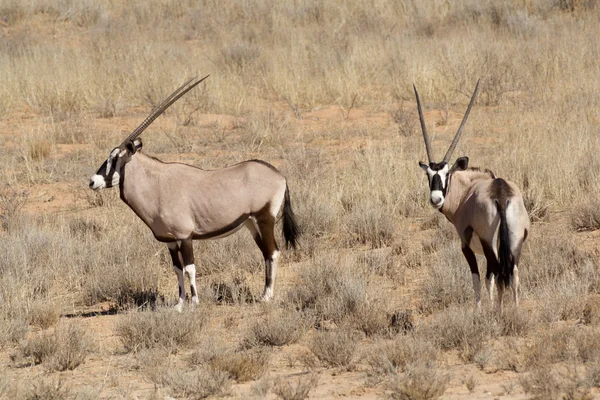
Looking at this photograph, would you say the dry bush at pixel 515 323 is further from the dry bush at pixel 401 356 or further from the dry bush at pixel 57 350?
the dry bush at pixel 57 350

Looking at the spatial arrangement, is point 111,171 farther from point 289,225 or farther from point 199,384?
point 199,384

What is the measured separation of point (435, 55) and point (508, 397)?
12.8m

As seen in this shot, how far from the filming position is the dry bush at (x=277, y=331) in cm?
739

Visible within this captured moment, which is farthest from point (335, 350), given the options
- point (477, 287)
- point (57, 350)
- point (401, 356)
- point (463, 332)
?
point (57, 350)

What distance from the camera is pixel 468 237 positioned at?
7.38 m

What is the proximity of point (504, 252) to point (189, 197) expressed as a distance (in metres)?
2.95

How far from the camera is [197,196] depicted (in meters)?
8.53

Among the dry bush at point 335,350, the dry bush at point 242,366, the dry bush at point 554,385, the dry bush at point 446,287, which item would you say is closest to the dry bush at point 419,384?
the dry bush at point 554,385

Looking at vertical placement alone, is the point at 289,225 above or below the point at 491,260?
above

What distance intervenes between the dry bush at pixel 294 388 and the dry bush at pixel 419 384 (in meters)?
0.52

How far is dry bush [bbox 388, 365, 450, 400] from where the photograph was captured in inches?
234

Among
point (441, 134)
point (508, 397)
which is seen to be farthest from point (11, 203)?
point (508, 397)

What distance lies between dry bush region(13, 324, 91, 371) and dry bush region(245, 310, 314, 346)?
1.25m

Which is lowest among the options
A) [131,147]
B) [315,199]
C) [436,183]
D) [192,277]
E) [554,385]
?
[554,385]
